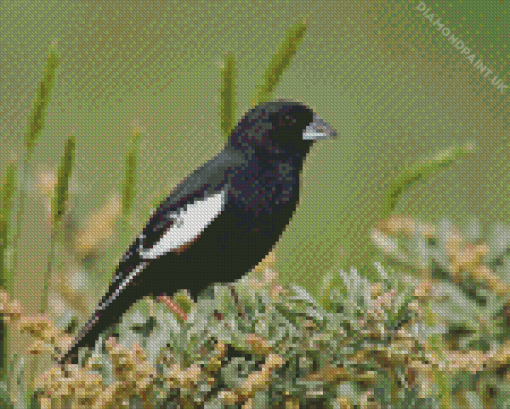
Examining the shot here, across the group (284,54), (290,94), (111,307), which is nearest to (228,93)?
(284,54)

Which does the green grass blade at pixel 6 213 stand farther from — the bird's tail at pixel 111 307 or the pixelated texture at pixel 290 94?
the pixelated texture at pixel 290 94

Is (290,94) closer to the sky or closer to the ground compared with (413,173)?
closer to the sky

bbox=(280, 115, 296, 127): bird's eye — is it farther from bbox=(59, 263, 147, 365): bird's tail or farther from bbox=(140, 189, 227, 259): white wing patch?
bbox=(59, 263, 147, 365): bird's tail

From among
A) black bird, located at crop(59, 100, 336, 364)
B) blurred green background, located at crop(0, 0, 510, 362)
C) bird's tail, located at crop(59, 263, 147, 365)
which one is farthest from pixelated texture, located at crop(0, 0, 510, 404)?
bird's tail, located at crop(59, 263, 147, 365)

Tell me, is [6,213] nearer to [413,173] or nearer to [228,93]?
[228,93]

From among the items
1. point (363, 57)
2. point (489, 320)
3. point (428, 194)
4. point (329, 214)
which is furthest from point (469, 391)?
point (363, 57)

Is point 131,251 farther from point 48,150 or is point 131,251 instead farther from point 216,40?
point 216,40
